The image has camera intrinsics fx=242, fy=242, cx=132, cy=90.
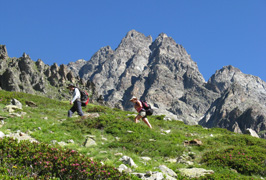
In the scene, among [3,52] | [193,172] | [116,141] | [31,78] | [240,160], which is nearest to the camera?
[193,172]

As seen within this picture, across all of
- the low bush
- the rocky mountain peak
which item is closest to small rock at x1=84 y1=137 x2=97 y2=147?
the low bush

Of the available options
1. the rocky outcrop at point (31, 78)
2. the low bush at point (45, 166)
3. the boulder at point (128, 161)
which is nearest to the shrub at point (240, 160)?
the boulder at point (128, 161)

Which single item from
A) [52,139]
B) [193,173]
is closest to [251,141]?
[193,173]

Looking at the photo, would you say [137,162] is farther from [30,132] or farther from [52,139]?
[30,132]

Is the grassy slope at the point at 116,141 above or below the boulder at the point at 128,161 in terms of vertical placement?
above

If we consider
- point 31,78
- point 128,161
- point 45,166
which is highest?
point 31,78

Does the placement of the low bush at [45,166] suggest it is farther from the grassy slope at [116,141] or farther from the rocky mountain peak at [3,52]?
the rocky mountain peak at [3,52]

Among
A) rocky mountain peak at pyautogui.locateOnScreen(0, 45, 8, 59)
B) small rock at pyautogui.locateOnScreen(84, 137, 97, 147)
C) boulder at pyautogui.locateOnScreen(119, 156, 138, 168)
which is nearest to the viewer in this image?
boulder at pyautogui.locateOnScreen(119, 156, 138, 168)

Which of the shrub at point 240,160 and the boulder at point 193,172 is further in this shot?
the shrub at point 240,160

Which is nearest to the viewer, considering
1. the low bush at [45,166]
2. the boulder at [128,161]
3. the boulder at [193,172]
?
the low bush at [45,166]

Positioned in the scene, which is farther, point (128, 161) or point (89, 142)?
point (89, 142)

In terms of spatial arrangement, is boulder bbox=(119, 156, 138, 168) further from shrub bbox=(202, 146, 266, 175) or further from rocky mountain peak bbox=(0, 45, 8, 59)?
rocky mountain peak bbox=(0, 45, 8, 59)

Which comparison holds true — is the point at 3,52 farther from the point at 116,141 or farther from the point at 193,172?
the point at 193,172

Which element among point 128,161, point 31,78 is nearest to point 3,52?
point 31,78
